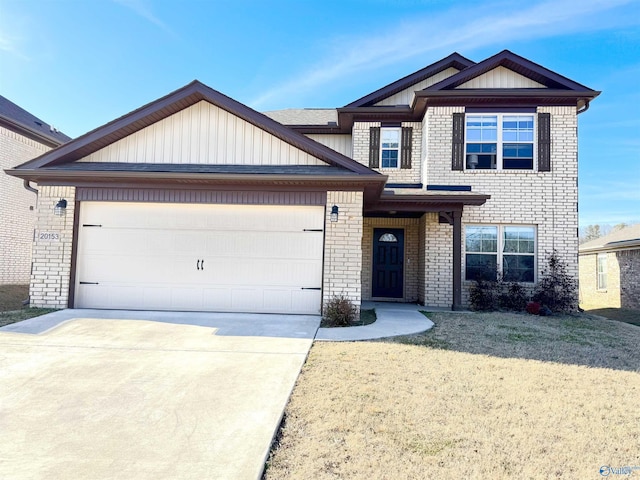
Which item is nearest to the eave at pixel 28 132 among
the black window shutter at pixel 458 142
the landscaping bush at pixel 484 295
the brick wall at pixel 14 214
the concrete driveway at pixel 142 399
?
the brick wall at pixel 14 214

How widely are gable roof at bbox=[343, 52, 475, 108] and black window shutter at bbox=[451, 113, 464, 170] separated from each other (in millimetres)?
2285

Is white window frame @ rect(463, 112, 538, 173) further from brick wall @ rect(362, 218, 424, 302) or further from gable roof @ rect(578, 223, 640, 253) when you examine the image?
gable roof @ rect(578, 223, 640, 253)

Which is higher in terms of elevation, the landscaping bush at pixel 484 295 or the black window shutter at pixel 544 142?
the black window shutter at pixel 544 142

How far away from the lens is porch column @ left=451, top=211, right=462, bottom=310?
10008 mm

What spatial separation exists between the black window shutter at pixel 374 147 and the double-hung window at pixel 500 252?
3353 mm

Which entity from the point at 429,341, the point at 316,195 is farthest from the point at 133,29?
the point at 429,341

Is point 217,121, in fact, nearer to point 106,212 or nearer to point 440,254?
point 106,212

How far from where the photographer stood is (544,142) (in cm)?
1063

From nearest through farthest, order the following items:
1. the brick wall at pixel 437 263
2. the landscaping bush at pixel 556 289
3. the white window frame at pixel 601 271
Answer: the landscaping bush at pixel 556 289 < the brick wall at pixel 437 263 < the white window frame at pixel 601 271

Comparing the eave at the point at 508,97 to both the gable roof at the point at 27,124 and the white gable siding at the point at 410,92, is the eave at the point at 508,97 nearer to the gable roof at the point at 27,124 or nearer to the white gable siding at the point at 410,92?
the white gable siding at the point at 410,92

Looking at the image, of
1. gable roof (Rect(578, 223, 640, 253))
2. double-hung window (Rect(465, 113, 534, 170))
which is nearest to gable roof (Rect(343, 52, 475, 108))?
double-hung window (Rect(465, 113, 534, 170))

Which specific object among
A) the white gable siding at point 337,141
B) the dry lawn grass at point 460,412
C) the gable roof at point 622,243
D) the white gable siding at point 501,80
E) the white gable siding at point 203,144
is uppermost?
the white gable siding at point 501,80

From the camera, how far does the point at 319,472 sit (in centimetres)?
262

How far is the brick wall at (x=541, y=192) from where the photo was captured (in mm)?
10570
